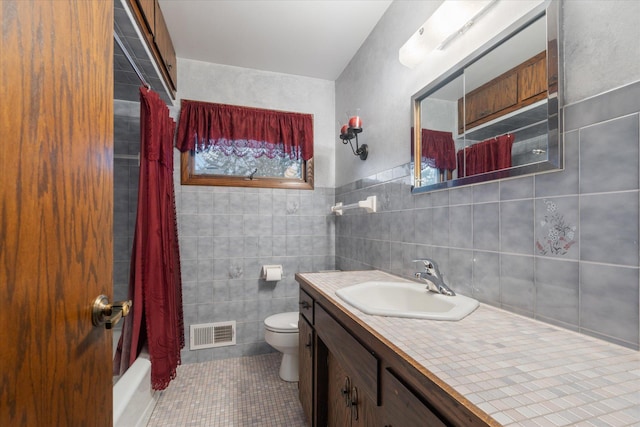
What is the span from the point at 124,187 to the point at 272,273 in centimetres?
134

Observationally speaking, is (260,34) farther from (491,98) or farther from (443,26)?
(491,98)

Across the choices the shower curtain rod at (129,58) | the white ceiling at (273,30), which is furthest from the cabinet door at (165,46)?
the shower curtain rod at (129,58)

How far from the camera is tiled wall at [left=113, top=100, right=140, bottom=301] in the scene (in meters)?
2.22

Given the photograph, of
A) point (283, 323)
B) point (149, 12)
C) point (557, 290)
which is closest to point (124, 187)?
point (149, 12)

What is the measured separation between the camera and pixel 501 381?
55 centimetres

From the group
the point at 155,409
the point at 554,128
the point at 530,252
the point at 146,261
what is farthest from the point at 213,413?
the point at 554,128

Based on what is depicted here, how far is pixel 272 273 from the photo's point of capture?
2.43 meters

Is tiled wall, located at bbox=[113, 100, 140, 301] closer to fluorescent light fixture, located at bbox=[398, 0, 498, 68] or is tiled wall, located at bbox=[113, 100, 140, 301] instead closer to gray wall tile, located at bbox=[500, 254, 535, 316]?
fluorescent light fixture, located at bbox=[398, 0, 498, 68]

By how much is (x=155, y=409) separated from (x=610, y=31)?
103 inches

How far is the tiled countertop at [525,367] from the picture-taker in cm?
46

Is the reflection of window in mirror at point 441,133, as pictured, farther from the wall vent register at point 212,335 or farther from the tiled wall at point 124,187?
the tiled wall at point 124,187

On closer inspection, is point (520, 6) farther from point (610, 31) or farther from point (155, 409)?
point (155, 409)

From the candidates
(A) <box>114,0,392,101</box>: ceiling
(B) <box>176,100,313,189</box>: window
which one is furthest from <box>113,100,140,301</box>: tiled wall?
(B) <box>176,100,313,189</box>: window

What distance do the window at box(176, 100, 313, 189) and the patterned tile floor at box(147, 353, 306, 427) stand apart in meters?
1.48
